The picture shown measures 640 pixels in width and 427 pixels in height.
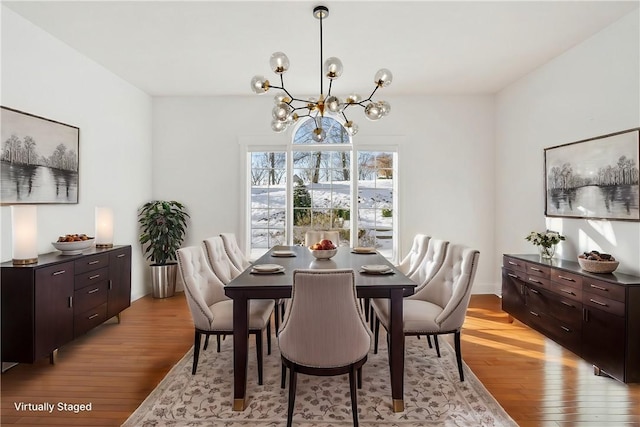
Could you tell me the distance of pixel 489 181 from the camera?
209 inches

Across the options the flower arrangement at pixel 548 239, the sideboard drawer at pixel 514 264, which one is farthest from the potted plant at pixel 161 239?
the flower arrangement at pixel 548 239

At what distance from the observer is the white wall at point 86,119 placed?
10.1 feet

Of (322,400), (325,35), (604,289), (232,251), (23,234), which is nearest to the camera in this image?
(322,400)

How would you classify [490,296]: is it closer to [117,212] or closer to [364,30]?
[364,30]

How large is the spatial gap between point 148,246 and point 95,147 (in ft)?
5.49

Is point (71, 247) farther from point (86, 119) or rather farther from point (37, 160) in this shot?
point (86, 119)

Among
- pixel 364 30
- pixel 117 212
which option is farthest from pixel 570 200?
pixel 117 212

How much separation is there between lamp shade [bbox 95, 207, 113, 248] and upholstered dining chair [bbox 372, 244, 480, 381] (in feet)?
9.59

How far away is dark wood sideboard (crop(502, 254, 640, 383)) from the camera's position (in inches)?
97.7

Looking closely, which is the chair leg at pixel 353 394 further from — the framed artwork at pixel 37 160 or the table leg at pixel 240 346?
the framed artwork at pixel 37 160

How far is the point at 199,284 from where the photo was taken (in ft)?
9.14

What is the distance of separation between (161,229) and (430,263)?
3681 millimetres

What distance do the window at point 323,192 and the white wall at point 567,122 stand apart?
1.59m

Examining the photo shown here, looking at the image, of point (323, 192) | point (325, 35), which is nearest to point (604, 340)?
point (325, 35)
